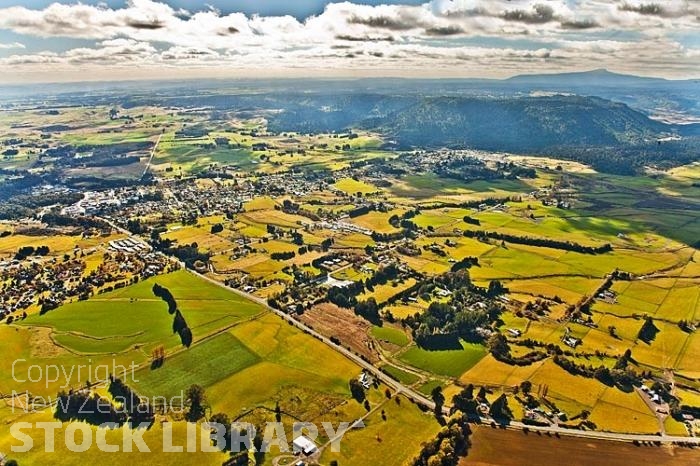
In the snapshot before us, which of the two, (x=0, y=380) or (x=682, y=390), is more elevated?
(x=0, y=380)

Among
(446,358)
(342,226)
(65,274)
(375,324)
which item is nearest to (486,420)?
(446,358)

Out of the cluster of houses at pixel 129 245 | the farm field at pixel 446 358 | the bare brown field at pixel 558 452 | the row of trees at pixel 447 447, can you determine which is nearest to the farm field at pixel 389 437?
the row of trees at pixel 447 447

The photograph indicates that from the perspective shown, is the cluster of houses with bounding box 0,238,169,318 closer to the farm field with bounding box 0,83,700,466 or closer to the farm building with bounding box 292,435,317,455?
the farm field with bounding box 0,83,700,466

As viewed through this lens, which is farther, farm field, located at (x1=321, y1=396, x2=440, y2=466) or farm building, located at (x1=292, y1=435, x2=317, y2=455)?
farm building, located at (x1=292, y1=435, x2=317, y2=455)

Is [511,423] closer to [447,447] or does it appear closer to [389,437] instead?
[447,447]

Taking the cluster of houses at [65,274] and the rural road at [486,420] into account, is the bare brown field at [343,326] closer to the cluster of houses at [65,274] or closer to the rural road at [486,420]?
the rural road at [486,420]

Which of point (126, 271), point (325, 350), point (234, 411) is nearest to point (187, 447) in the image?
point (234, 411)

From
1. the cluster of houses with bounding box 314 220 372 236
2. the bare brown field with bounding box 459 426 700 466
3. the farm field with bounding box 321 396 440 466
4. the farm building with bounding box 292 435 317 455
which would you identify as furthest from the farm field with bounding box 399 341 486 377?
the cluster of houses with bounding box 314 220 372 236

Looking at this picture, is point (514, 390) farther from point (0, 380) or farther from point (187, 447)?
point (0, 380)
